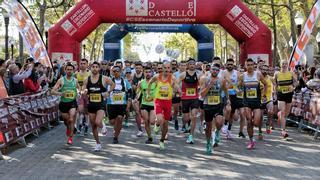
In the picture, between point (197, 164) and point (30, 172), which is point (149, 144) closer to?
point (197, 164)

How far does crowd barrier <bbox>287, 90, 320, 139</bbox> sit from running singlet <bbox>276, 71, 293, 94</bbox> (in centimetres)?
73

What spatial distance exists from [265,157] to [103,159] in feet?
10.0

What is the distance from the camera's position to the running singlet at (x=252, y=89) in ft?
38.5

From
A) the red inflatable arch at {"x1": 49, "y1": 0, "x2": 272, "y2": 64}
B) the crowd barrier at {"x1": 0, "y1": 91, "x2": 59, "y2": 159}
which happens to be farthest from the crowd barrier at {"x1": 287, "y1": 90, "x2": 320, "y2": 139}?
the crowd barrier at {"x1": 0, "y1": 91, "x2": 59, "y2": 159}

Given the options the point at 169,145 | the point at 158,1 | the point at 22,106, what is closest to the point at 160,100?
the point at 169,145

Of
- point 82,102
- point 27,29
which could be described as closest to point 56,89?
point 82,102

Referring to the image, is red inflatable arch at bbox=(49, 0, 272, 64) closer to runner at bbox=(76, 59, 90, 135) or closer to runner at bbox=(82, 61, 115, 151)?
runner at bbox=(76, 59, 90, 135)

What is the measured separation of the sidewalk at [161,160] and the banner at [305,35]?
18.3 feet

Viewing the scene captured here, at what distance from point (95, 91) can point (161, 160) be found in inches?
86.5

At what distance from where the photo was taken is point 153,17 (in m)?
20.0

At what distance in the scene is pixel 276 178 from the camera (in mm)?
8195

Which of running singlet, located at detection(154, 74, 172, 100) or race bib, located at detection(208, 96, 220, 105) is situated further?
running singlet, located at detection(154, 74, 172, 100)

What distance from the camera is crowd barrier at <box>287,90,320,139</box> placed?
13469 millimetres

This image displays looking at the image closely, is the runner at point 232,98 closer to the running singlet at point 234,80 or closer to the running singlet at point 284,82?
the running singlet at point 234,80
